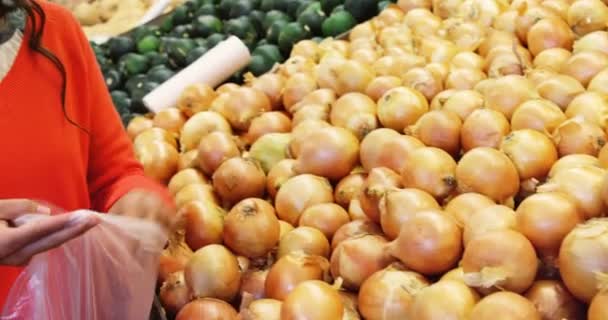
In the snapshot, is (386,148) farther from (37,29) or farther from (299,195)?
(37,29)

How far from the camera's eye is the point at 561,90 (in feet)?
5.26

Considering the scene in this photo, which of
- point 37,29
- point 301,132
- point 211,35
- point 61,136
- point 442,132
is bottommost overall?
point 211,35

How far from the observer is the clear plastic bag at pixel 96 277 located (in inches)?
44.7

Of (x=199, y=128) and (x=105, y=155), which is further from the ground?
(x=105, y=155)

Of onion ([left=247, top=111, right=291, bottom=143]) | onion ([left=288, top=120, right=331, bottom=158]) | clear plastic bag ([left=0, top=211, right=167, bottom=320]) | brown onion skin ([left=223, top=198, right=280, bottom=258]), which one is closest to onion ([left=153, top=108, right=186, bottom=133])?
onion ([left=247, top=111, right=291, bottom=143])

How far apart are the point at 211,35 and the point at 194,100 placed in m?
0.92

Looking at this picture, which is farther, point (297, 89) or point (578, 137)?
point (297, 89)

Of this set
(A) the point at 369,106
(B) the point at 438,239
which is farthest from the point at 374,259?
A: (A) the point at 369,106

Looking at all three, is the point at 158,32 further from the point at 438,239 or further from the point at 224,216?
the point at 438,239

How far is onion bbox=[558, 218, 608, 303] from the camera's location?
1037 mm

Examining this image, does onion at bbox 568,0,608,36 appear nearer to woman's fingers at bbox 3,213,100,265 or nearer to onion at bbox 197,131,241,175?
onion at bbox 197,131,241,175

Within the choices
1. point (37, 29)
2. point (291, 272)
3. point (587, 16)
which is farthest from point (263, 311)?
point (587, 16)

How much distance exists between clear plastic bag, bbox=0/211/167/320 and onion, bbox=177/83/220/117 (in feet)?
3.31

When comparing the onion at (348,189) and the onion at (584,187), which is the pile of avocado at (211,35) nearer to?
the onion at (348,189)
